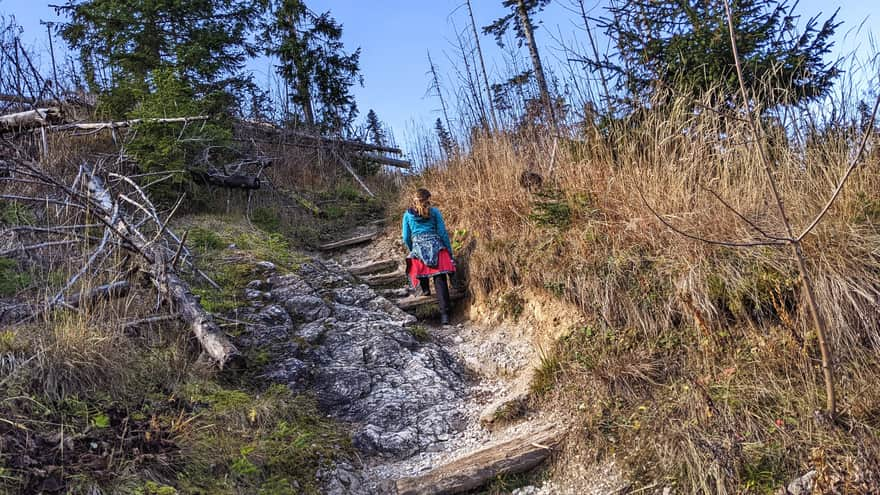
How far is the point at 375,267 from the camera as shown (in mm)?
6824

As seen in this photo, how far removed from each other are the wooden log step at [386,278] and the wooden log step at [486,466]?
366cm

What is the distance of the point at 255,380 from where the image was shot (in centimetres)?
362

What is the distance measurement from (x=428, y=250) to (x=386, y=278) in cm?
122

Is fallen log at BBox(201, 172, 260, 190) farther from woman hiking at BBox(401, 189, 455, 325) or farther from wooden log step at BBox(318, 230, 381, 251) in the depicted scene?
woman hiking at BBox(401, 189, 455, 325)

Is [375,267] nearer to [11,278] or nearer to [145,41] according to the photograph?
[11,278]

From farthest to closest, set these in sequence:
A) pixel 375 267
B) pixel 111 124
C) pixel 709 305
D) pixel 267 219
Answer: pixel 267 219, pixel 375 267, pixel 111 124, pixel 709 305

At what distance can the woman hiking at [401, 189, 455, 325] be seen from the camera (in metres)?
5.37

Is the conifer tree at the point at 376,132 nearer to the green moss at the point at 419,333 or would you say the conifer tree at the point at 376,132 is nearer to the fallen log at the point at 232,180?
the fallen log at the point at 232,180

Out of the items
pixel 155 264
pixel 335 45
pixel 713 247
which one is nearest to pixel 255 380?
pixel 155 264

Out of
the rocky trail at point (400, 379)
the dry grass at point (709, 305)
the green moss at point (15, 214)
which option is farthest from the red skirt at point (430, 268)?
the green moss at point (15, 214)

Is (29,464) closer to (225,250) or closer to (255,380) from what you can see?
(255,380)

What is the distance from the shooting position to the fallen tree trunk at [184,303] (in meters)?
3.43

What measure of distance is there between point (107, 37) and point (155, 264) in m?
6.20

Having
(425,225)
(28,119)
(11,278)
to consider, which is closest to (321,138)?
(425,225)
